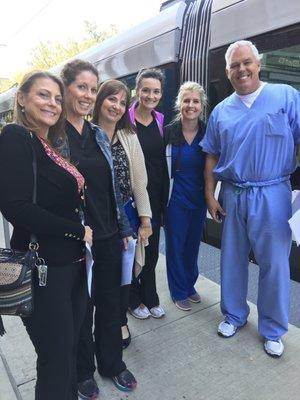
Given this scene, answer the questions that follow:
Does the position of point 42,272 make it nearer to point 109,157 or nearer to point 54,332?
point 54,332

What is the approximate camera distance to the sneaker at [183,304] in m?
3.03

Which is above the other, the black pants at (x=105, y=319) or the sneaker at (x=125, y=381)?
the black pants at (x=105, y=319)

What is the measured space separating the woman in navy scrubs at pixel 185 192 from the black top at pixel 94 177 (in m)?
0.93

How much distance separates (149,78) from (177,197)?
2.82ft

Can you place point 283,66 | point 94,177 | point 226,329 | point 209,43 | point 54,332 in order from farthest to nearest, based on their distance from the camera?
point 209,43 → point 283,66 → point 226,329 → point 94,177 → point 54,332

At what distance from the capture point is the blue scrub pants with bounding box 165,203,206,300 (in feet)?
9.59

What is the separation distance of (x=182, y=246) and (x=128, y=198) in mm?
817

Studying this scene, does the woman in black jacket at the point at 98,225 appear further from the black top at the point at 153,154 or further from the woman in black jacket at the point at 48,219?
the black top at the point at 153,154

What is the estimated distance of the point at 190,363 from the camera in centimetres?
239

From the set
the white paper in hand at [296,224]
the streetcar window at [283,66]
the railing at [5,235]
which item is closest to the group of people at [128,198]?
the white paper in hand at [296,224]

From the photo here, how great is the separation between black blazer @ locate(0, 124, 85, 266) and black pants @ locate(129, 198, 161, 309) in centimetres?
124

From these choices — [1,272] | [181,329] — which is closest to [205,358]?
[181,329]

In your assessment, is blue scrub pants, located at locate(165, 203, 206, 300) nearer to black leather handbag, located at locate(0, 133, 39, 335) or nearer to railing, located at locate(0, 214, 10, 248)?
black leather handbag, located at locate(0, 133, 39, 335)

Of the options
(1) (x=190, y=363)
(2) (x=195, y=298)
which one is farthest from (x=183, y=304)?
(1) (x=190, y=363)
